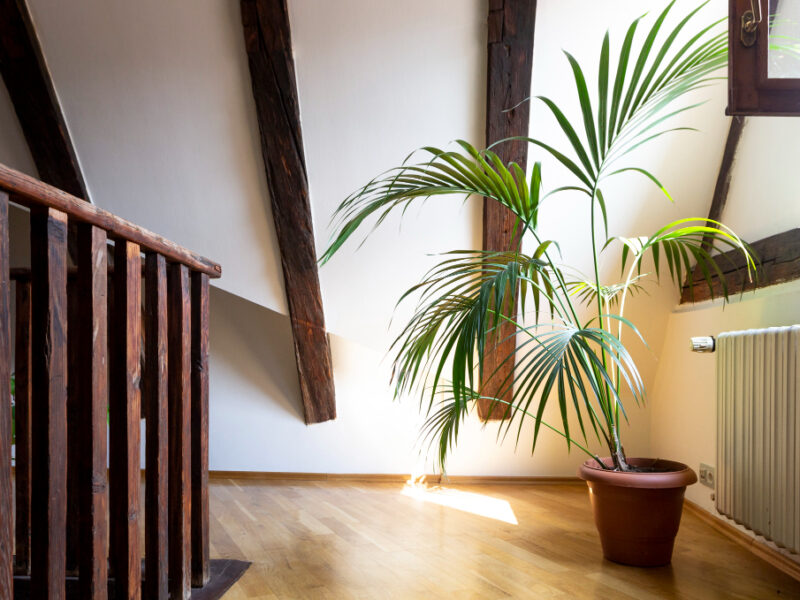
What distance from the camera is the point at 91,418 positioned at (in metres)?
1.36

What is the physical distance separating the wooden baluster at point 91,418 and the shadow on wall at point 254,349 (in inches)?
91.5

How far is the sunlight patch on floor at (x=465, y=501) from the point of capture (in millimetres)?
2881

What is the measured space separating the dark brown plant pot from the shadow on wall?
2002 millimetres

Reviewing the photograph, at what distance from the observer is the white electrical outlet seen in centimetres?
269

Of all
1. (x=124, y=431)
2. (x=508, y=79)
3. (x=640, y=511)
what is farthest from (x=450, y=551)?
(x=508, y=79)

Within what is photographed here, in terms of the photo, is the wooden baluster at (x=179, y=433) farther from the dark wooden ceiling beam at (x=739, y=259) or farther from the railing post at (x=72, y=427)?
the dark wooden ceiling beam at (x=739, y=259)

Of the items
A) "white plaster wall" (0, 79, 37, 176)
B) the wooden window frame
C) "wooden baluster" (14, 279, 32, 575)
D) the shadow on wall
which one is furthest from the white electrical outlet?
"white plaster wall" (0, 79, 37, 176)

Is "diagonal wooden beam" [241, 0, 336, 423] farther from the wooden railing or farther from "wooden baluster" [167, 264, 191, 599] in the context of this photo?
"wooden baluster" [167, 264, 191, 599]

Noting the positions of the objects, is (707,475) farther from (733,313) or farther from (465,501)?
(465,501)

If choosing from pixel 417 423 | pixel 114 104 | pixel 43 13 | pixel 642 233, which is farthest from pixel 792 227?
pixel 43 13

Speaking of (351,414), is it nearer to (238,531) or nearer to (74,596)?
(238,531)

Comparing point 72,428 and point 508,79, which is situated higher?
point 508,79

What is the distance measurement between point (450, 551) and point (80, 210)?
5.28 ft

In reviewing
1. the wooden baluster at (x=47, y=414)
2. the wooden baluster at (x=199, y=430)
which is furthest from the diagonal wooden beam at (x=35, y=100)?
the wooden baluster at (x=47, y=414)
